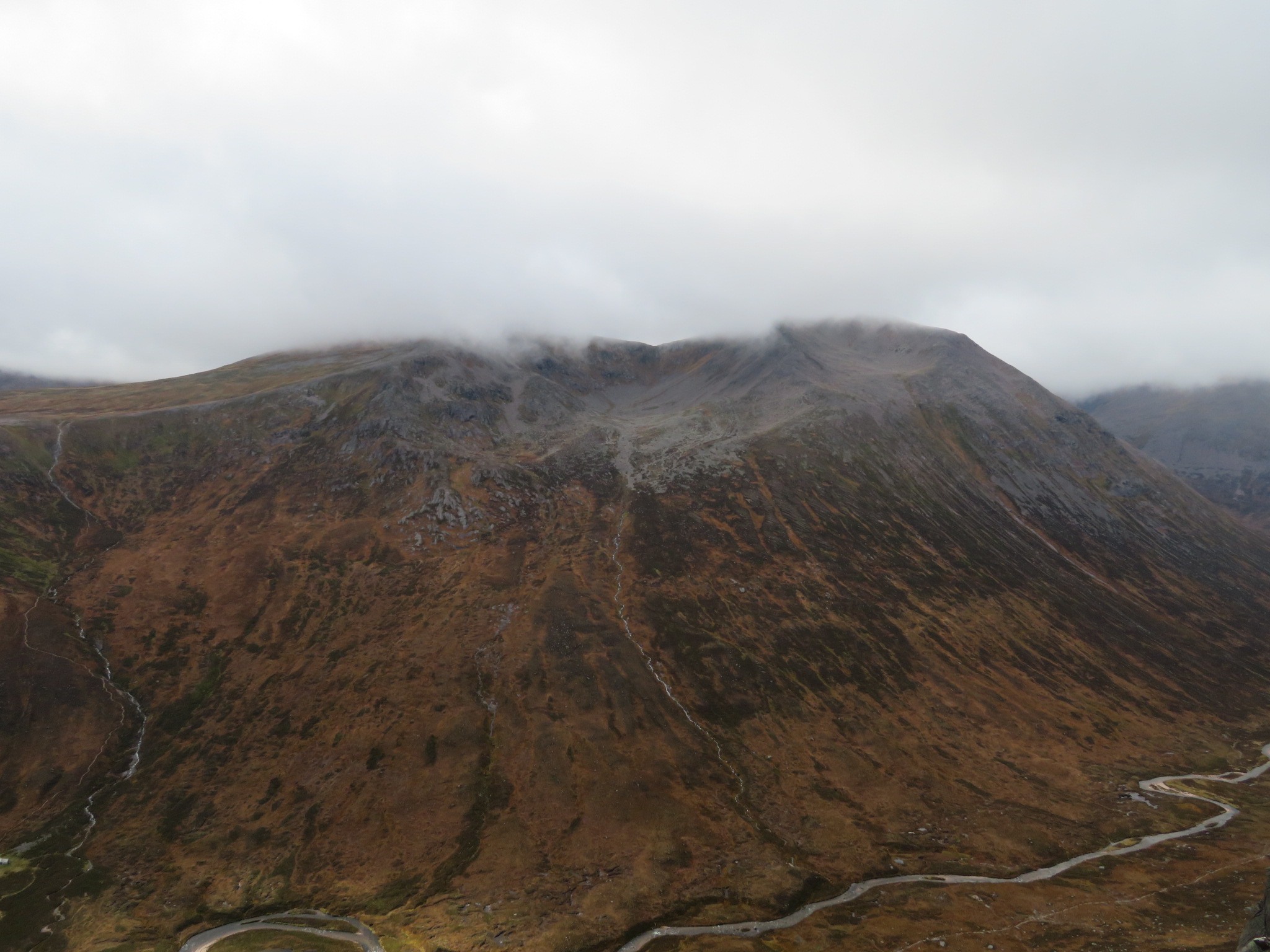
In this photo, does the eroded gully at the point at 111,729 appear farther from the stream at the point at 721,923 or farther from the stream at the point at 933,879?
the stream at the point at 933,879

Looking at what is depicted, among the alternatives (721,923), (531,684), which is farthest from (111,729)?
(721,923)

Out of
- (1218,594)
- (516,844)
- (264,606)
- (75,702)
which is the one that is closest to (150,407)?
(264,606)

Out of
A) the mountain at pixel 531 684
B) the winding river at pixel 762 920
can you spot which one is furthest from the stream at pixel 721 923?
the mountain at pixel 531 684

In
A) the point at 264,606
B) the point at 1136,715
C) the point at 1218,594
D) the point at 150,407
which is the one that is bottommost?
the point at 1136,715

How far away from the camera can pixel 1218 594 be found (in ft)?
627

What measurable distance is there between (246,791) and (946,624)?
508 ft

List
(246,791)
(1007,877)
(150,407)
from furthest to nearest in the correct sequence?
1. (150,407)
2. (246,791)
3. (1007,877)

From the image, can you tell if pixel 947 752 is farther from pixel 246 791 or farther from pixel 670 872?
pixel 246 791

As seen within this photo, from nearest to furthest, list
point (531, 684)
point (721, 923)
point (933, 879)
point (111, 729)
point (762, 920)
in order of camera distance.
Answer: point (721, 923) → point (762, 920) → point (933, 879) → point (111, 729) → point (531, 684)

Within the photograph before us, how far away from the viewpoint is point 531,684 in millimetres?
111438

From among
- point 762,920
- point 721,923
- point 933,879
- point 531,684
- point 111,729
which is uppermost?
point 111,729

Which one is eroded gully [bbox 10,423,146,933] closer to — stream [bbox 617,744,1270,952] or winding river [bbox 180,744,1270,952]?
winding river [bbox 180,744,1270,952]

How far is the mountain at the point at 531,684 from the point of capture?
73500 millimetres

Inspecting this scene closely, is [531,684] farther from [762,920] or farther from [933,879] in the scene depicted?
[933,879]
